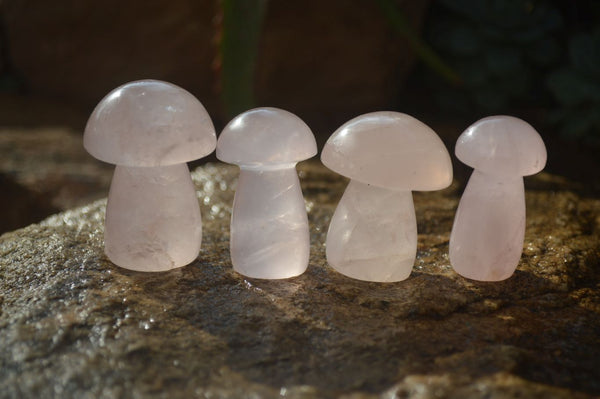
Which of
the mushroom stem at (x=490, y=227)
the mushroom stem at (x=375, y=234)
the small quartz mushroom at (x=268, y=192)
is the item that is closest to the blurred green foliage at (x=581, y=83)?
the mushroom stem at (x=490, y=227)

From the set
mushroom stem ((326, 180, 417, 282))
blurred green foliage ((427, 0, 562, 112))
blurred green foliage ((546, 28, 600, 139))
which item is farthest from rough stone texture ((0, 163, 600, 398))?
blurred green foliage ((427, 0, 562, 112))

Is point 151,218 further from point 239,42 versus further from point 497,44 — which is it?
point 497,44

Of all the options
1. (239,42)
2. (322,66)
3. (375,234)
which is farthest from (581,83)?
(375,234)

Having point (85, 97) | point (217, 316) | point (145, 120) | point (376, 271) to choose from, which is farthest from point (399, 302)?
point (85, 97)

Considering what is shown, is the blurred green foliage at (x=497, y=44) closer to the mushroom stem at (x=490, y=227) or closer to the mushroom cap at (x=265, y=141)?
the mushroom stem at (x=490, y=227)

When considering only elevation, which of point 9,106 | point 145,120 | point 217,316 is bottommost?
point 9,106

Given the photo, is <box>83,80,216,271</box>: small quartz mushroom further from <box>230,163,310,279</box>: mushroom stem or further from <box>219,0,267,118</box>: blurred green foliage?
<box>219,0,267,118</box>: blurred green foliage

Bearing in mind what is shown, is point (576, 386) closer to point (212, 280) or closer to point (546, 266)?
point (546, 266)

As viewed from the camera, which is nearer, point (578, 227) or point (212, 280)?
point (212, 280)
